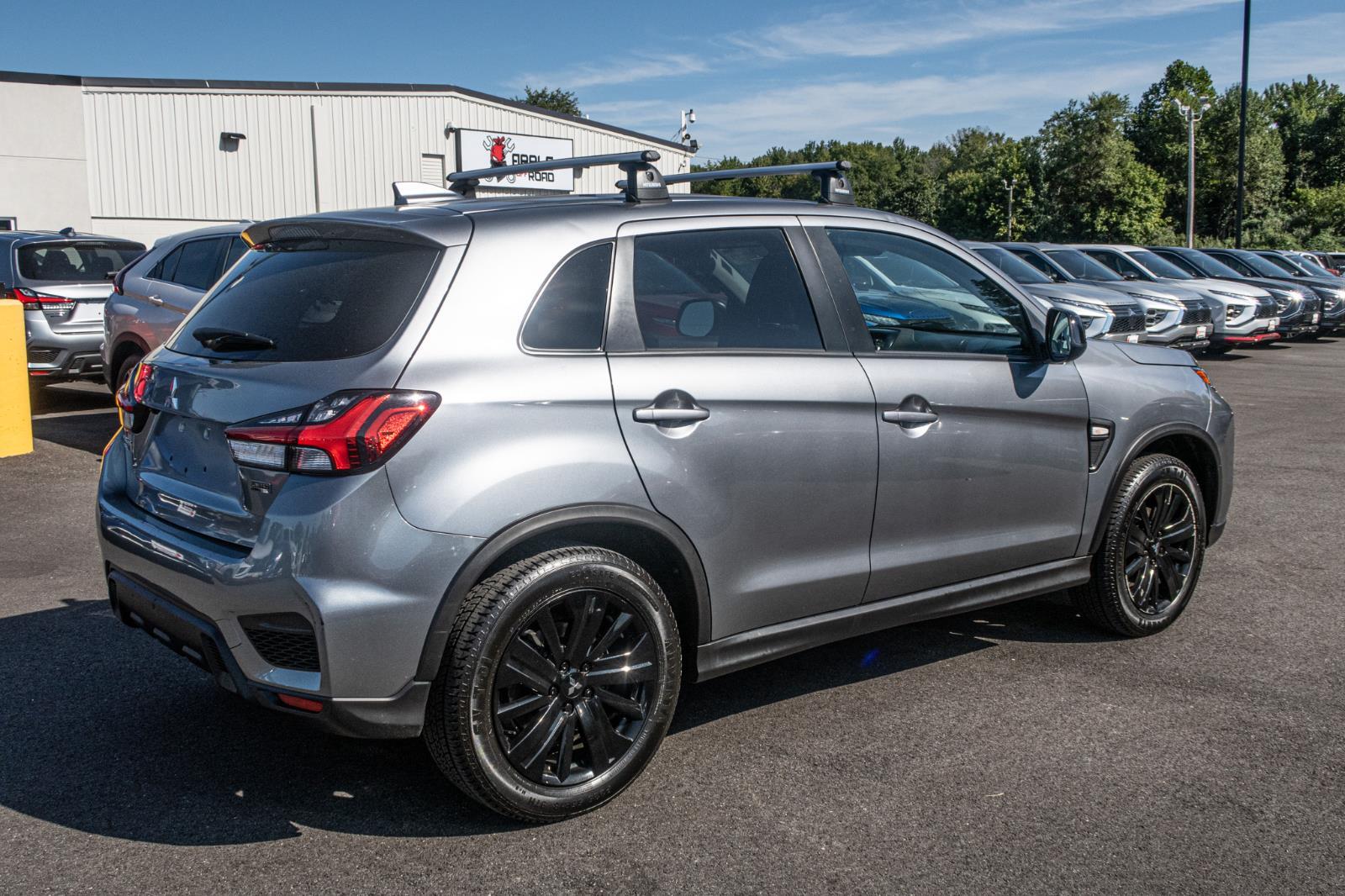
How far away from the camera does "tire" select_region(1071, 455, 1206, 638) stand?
4.88 meters

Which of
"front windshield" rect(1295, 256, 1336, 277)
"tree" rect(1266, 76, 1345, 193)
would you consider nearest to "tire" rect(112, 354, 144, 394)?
"front windshield" rect(1295, 256, 1336, 277)

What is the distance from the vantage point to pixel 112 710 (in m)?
4.21

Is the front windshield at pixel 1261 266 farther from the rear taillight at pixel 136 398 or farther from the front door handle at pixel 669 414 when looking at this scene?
the rear taillight at pixel 136 398

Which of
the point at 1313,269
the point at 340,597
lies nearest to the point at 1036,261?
the point at 1313,269

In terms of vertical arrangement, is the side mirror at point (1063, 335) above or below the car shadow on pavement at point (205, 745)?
above

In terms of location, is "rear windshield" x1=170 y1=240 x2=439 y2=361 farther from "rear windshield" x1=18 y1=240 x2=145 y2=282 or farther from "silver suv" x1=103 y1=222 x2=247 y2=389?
"rear windshield" x1=18 y1=240 x2=145 y2=282

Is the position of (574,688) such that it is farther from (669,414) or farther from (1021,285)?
(1021,285)

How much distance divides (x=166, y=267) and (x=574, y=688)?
25.9 feet

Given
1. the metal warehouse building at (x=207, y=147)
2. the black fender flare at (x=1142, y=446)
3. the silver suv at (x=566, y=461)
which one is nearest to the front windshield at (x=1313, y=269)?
the metal warehouse building at (x=207, y=147)

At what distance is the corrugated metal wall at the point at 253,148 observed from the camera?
2833 centimetres

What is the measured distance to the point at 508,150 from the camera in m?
33.2

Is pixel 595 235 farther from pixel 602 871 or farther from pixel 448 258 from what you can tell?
pixel 602 871

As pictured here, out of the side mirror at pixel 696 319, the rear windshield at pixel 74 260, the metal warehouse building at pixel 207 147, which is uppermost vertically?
the metal warehouse building at pixel 207 147

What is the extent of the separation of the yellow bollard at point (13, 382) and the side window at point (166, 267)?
1.02 m
